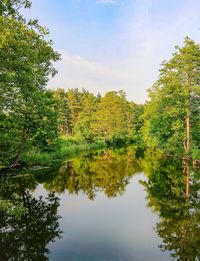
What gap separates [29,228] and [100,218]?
3.92 m

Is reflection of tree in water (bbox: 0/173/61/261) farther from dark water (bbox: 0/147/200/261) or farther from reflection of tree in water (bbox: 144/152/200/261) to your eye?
reflection of tree in water (bbox: 144/152/200/261)

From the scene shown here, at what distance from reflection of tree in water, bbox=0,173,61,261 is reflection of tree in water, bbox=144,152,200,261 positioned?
4633 mm

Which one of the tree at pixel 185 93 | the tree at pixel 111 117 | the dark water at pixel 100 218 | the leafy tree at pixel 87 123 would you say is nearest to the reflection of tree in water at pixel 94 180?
the dark water at pixel 100 218

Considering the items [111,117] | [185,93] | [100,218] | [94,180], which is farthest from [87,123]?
[100,218]

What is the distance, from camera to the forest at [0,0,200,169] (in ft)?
43.2

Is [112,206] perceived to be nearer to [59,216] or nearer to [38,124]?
[59,216]

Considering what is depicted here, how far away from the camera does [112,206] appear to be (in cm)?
1780

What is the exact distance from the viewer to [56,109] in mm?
29516

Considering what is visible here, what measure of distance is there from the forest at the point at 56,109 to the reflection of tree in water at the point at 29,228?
4.31 metres

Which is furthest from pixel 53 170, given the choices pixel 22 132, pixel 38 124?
pixel 38 124

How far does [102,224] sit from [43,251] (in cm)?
425

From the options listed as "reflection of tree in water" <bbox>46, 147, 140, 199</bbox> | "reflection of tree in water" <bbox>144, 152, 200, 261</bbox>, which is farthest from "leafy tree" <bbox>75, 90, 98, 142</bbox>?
"reflection of tree in water" <bbox>144, 152, 200, 261</bbox>

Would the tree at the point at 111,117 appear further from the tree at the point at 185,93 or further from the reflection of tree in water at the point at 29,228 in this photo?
the reflection of tree in water at the point at 29,228

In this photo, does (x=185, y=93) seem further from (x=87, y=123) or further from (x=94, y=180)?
(x=87, y=123)
